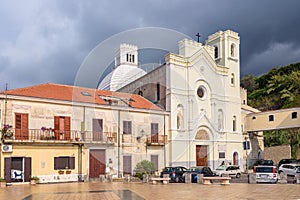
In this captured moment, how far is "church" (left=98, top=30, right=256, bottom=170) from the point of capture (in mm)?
38031

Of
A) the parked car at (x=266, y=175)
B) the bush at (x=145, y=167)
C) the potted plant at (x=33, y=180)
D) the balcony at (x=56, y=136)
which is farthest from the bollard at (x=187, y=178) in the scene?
the potted plant at (x=33, y=180)

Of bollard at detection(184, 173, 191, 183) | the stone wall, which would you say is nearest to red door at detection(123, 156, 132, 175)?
bollard at detection(184, 173, 191, 183)

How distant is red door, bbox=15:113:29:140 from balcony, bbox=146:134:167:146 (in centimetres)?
1209

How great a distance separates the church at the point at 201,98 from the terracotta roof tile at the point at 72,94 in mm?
3075

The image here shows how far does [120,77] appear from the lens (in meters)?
53.1

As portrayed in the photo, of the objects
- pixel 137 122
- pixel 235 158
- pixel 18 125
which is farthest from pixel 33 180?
pixel 235 158

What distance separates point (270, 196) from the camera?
16.9 m

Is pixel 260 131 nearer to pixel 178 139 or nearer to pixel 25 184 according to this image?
pixel 178 139

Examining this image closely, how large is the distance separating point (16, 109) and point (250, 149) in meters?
30.3

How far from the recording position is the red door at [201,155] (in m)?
39.4

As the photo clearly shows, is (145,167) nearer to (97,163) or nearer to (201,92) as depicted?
(97,163)

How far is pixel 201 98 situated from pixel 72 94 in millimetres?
15768

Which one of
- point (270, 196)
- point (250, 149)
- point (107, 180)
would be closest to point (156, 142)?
point (107, 180)

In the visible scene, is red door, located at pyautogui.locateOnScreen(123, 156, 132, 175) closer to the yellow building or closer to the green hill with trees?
the yellow building
